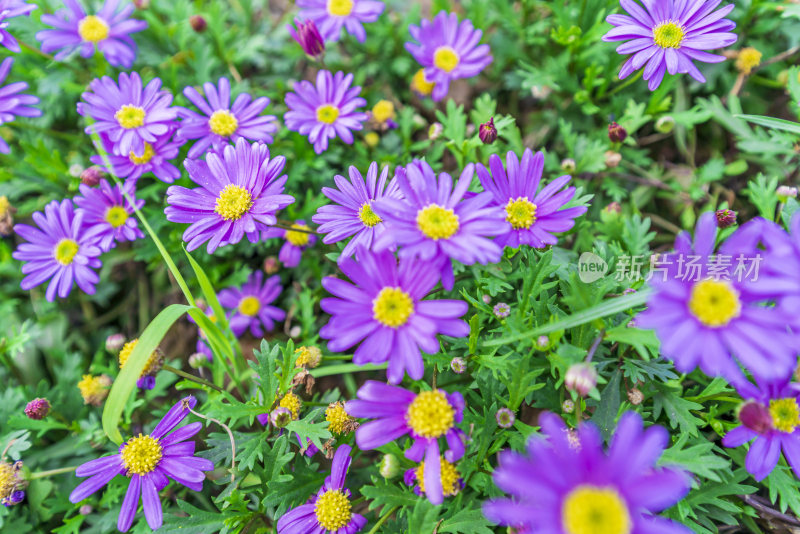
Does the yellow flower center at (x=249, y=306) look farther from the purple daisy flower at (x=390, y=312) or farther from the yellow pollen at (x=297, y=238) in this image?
the purple daisy flower at (x=390, y=312)

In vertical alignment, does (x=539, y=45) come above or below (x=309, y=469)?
above

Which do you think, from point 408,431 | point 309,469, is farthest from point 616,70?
point 309,469

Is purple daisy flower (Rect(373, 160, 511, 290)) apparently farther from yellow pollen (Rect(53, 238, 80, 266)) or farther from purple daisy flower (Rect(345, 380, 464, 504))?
yellow pollen (Rect(53, 238, 80, 266))

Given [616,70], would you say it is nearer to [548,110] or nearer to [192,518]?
[548,110]

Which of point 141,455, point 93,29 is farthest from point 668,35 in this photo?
point 93,29

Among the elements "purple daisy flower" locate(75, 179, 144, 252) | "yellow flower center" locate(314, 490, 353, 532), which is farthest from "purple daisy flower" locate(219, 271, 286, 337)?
"yellow flower center" locate(314, 490, 353, 532)

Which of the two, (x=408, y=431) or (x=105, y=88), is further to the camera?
(x=105, y=88)
